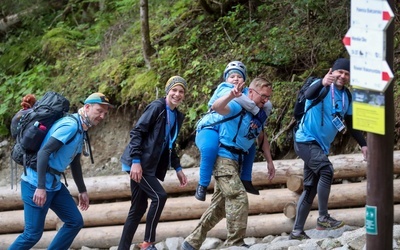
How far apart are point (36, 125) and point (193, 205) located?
3211 mm

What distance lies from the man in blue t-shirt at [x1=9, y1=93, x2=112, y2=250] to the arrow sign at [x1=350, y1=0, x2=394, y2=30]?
133 inches

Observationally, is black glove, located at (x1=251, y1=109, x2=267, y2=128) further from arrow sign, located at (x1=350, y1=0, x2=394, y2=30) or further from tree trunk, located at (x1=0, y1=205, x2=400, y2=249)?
arrow sign, located at (x1=350, y1=0, x2=394, y2=30)

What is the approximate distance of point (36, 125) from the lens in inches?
321

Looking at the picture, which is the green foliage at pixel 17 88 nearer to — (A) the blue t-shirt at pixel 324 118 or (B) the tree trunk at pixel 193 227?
(B) the tree trunk at pixel 193 227

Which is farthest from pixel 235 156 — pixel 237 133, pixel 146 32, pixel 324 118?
pixel 146 32

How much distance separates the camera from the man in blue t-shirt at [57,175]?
799 centimetres

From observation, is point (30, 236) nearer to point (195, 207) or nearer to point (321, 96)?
point (195, 207)

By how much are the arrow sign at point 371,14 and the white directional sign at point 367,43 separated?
44 millimetres

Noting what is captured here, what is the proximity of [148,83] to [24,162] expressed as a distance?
488 centimetres

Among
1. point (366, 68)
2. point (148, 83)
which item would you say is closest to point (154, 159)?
point (366, 68)

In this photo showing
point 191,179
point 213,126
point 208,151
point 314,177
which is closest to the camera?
point 208,151

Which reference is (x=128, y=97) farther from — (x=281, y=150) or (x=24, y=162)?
(x=24, y=162)

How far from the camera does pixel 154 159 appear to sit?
28.2 ft

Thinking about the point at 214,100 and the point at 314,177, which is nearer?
the point at 214,100
